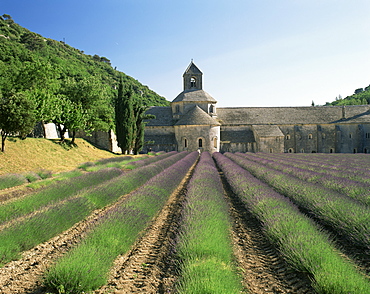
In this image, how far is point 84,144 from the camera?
89.0 ft

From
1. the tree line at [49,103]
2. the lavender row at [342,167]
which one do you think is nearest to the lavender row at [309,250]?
the lavender row at [342,167]

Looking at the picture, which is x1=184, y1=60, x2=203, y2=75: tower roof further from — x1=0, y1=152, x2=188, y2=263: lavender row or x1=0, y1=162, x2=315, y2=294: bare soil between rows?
x1=0, y1=162, x2=315, y2=294: bare soil between rows

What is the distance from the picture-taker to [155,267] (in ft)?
13.1

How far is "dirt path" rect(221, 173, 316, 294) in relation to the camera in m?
3.38

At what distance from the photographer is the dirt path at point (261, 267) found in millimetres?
3376

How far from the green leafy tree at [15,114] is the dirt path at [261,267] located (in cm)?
1326

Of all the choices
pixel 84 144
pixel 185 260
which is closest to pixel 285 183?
pixel 185 260

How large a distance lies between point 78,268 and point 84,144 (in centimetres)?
2542

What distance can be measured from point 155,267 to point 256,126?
120 feet

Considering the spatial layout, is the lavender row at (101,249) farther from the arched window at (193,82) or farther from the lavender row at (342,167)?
the arched window at (193,82)

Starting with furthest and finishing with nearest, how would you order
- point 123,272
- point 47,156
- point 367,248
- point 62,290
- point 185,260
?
point 47,156, point 367,248, point 123,272, point 185,260, point 62,290

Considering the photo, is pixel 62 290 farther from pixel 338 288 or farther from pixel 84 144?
pixel 84 144

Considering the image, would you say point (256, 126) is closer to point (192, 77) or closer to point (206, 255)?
point (192, 77)

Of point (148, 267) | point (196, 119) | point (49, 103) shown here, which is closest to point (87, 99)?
point (49, 103)
